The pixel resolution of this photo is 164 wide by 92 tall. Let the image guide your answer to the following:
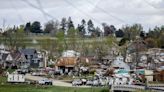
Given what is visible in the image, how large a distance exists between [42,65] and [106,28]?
7581 centimetres

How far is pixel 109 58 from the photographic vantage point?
357 feet

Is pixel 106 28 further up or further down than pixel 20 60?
further up

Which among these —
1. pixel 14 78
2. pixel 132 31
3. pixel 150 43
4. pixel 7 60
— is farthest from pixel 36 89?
pixel 132 31

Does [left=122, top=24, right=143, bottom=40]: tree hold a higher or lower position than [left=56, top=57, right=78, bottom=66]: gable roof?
higher

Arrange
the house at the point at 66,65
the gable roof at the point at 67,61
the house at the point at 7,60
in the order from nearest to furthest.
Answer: the house at the point at 66,65, the gable roof at the point at 67,61, the house at the point at 7,60

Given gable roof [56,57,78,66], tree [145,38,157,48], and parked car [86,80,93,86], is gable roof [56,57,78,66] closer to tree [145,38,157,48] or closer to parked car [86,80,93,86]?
parked car [86,80,93,86]

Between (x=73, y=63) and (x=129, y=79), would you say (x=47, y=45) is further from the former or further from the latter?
(x=129, y=79)

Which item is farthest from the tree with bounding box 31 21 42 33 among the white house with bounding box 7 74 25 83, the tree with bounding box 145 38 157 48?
the white house with bounding box 7 74 25 83

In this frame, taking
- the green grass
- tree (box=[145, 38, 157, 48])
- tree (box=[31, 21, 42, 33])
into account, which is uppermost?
tree (box=[31, 21, 42, 33])

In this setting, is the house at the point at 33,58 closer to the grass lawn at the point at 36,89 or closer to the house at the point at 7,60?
the house at the point at 7,60

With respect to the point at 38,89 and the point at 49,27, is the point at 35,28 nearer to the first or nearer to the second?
the point at 49,27

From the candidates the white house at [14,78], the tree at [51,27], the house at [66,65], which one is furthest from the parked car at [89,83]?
the tree at [51,27]

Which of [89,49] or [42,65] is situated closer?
[42,65]

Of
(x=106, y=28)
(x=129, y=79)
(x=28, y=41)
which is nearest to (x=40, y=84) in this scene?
(x=129, y=79)
